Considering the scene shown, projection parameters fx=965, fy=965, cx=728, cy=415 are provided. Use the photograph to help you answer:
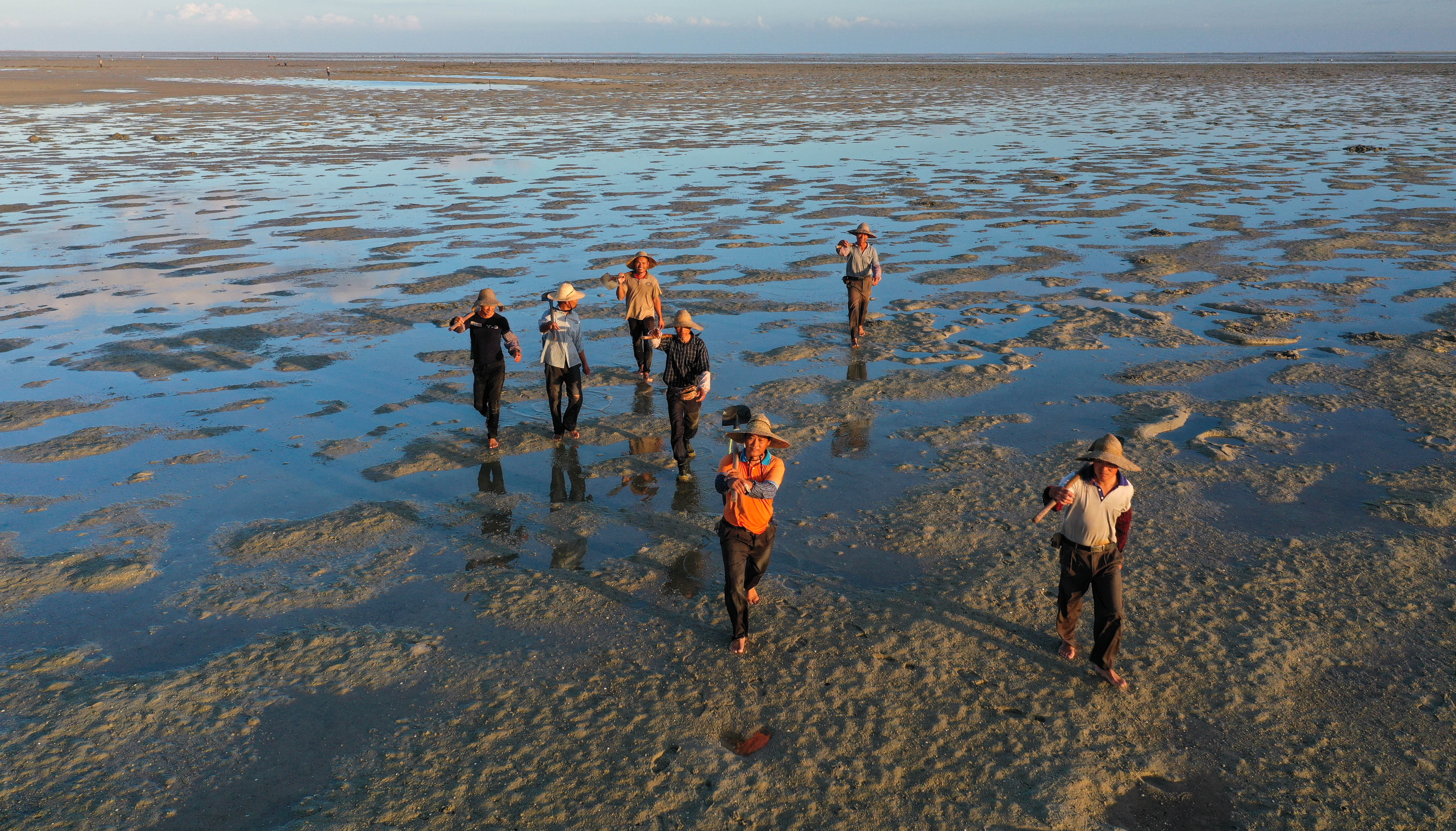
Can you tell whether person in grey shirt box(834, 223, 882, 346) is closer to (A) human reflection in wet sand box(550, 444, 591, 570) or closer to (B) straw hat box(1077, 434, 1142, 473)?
(A) human reflection in wet sand box(550, 444, 591, 570)

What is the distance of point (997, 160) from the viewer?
3484cm

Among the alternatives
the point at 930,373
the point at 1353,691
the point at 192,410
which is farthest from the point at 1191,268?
the point at 192,410

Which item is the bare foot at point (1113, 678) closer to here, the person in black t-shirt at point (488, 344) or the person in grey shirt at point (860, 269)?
the person in black t-shirt at point (488, 344)

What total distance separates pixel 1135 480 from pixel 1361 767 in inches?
162

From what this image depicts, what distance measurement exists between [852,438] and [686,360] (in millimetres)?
2319

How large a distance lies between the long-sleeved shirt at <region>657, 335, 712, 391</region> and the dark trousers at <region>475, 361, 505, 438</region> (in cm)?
186

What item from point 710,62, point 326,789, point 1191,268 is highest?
point 710,62

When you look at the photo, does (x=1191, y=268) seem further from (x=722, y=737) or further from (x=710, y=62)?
(x=710, y=62)

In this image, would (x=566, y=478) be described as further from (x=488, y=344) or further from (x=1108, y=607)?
(x=1108, y=607)

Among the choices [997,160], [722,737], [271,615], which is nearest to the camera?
[722,737]

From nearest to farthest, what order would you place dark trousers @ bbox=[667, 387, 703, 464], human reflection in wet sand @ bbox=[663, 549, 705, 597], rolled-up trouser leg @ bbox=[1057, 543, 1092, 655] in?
rolled-up trouser leg @ bbox=[1057, 543, 1092, 655], human reflection in wet sand @ bbox=[663, 549, 705, 597], dark trousers @ bbox=[667, 387, 703, 464]

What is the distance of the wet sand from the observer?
5508 mm

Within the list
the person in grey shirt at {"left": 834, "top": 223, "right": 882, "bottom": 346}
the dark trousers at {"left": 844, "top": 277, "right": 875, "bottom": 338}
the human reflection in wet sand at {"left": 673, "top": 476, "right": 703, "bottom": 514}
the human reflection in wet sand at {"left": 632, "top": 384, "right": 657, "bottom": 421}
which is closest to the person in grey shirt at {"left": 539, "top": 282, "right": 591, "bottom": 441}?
the human reflection in wet sand at {"left": 632, "top": 384, "right": 657, "bottom": 421}

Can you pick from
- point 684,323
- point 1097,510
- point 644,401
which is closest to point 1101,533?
point 1097,510
